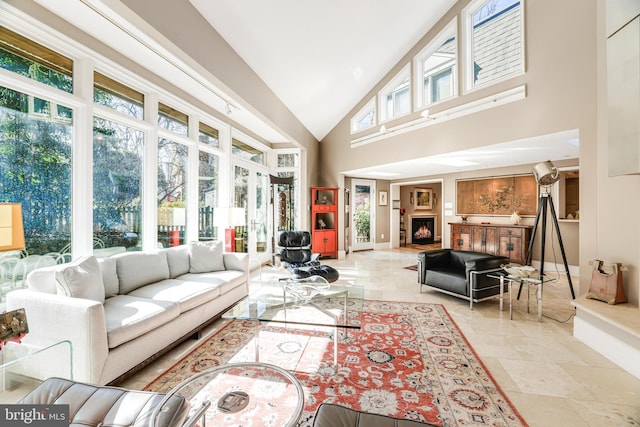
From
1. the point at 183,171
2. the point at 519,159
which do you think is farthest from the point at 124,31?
the point at 519,159

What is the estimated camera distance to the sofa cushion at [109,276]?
8.63ft

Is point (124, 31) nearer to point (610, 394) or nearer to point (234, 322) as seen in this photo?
point (234, 322)

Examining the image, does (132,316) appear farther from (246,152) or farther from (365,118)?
(365,118)

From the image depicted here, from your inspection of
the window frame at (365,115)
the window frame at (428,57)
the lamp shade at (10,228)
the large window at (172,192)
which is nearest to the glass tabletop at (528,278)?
the window frame at (428,57)

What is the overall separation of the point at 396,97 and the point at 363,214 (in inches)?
148

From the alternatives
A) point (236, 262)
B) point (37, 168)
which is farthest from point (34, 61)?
point (236, 262)

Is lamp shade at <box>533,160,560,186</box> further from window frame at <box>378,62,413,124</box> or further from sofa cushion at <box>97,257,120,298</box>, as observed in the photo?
sofa cushion at <box>97,257,120,298</box>

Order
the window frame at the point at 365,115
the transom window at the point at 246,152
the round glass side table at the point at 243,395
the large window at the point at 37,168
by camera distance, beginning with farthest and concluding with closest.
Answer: the window frame at the point at 365,115 < the transom window at the point at 246,152 < the large window at the point at 37,168 < the round glass side table at the point at 243,395

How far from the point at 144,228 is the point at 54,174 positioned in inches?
44.5

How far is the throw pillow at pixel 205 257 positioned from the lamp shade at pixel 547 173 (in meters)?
4.35

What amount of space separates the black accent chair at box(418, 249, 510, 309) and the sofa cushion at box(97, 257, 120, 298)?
3.92 m

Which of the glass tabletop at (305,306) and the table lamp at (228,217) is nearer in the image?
the glass tabletop at (305,306)

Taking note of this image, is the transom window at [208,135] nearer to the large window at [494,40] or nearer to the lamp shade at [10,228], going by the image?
the lamp shade at [10,228]

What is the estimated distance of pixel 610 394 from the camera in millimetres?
1989
